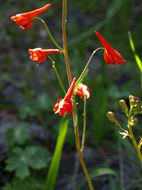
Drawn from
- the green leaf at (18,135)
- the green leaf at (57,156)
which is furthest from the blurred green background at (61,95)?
the green leaf at (57,156)

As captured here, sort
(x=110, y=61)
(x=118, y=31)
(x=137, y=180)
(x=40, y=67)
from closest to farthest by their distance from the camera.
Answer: (x=110, y=61)
(x=137, y=180)
(x=40, y=67)
(x=118, y=31)

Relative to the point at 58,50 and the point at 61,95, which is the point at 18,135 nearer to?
the point at 61,95

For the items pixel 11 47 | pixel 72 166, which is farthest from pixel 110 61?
pixel 11 47

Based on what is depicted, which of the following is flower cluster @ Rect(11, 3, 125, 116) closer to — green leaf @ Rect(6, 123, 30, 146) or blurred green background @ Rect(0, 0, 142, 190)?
blurred green background @ Rect(0, 0, 142, 190)

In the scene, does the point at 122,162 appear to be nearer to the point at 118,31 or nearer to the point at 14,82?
the point at 14,82

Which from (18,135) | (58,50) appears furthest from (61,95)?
(58,50)

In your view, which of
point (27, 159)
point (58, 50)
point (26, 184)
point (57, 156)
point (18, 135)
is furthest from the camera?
point (18, 135)
